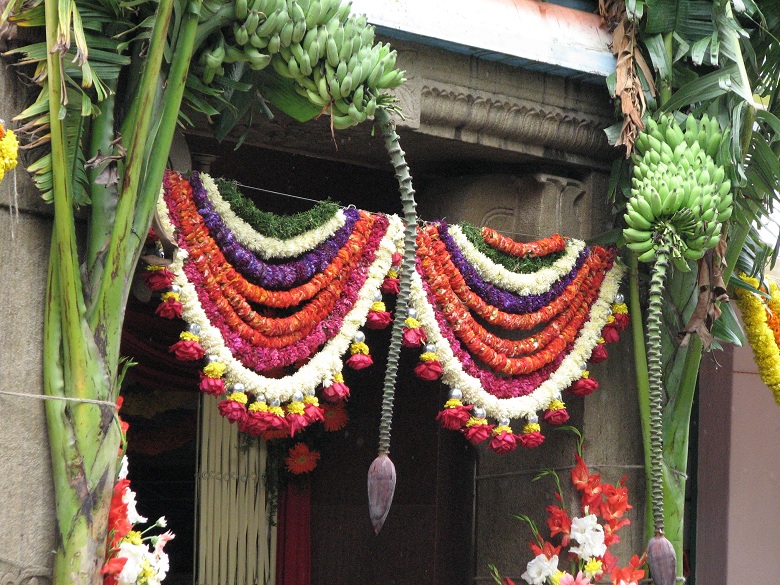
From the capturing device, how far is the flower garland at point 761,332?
6.22 m

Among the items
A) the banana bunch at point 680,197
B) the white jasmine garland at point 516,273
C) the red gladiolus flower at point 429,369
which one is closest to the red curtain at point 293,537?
the red gladiolus flower at point 429,369

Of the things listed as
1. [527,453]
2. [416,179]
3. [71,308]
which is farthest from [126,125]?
[527,453]

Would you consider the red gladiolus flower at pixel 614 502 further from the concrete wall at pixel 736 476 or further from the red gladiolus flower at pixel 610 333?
the concrete wall at pixel 736 476

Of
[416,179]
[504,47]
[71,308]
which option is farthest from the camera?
[416,179]

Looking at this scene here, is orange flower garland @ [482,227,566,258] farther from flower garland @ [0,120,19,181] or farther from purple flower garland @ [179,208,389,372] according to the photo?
flower garland @ [0,120,19,181]

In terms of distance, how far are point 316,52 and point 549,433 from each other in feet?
8.27

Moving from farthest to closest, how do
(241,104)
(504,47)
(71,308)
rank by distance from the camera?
1. (504,47)
2. (241,104)
3. (71,308)

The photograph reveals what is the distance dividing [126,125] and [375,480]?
1480 millimetres

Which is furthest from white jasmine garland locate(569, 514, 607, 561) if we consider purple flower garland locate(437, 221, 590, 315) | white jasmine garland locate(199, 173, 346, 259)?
white jasmine garland locate(199, 173, 346, 259)

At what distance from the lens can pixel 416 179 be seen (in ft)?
21.0

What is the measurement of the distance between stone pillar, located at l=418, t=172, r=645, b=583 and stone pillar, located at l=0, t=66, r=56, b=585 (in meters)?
2.62

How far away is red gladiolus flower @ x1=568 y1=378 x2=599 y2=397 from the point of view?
5.59 m

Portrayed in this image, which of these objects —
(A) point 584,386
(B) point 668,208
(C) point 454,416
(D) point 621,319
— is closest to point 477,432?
(C) point 454,416

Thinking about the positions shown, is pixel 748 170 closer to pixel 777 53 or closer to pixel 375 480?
pixel 777 53
